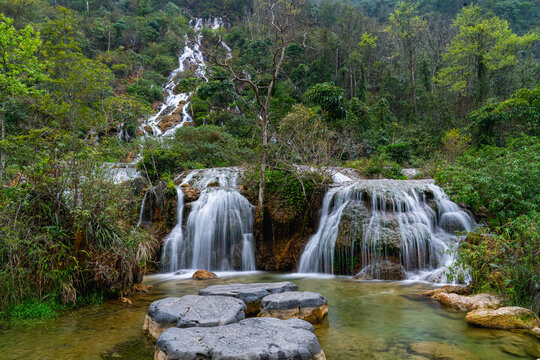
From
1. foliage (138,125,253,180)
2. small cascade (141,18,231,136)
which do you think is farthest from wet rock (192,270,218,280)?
small cascade (141,18,231,136)

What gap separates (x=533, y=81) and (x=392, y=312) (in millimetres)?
33042

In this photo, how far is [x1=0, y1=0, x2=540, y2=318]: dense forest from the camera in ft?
18.3

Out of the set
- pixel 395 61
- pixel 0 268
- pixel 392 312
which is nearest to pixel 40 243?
pixel 0 268

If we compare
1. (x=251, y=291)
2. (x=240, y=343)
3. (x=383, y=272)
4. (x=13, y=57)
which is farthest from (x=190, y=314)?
(x=13, y=57)

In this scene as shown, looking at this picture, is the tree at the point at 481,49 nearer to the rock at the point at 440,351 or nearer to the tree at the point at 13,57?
the rock at the point at 440,351

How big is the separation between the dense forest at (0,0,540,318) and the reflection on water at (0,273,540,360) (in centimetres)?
68

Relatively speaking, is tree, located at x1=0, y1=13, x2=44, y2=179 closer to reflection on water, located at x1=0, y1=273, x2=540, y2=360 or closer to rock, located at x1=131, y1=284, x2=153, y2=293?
rock, located at x1=131, y1=284, x2=153, y2=293

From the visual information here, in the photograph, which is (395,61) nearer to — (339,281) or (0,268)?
(339,281)

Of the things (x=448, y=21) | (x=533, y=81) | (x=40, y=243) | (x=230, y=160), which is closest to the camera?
(x=40, y=243)

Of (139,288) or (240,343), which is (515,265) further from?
(139,288)

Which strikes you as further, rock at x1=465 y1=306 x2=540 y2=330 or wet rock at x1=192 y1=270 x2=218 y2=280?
wet rock at x1=192 y1=270 x2=218 y2=280

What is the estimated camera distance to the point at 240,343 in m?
3.26

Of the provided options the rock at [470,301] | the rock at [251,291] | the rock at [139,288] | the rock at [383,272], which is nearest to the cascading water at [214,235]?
the rock at [139,288]

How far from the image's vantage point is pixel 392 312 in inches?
219
